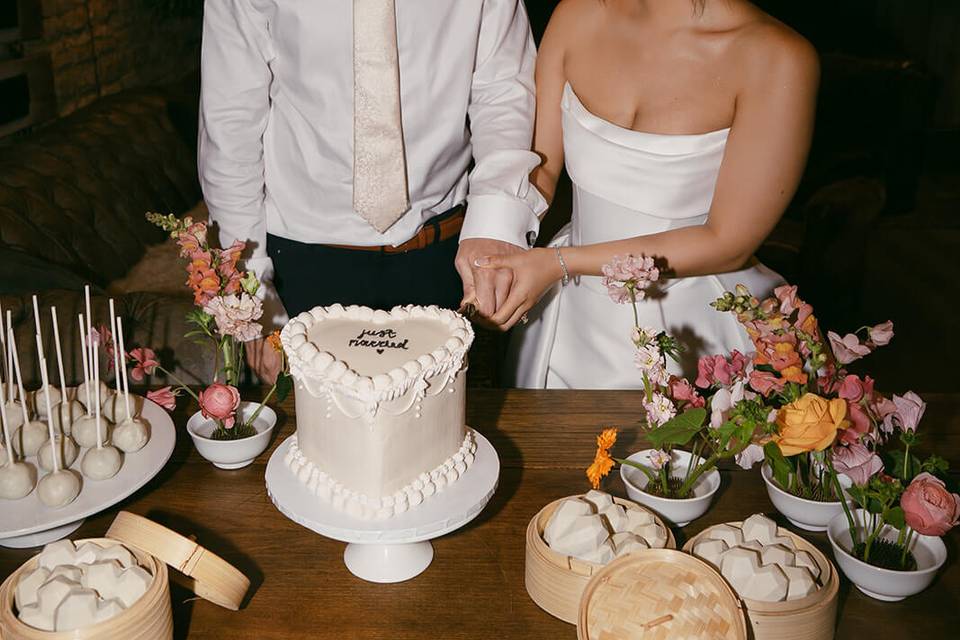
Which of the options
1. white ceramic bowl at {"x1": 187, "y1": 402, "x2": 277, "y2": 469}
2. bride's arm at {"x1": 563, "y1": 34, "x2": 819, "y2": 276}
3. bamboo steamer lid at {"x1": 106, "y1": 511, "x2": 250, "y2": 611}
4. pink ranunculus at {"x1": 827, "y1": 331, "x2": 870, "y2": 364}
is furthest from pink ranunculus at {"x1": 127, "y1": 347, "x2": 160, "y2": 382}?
pink ranunculus at {"x1": 827, "y1": 331, "x2": 870, "y2": 364}

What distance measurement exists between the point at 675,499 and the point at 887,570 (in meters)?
0.30

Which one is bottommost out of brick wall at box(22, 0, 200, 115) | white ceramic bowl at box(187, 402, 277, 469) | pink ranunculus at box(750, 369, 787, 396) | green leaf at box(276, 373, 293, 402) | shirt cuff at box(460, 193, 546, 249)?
brick wall at box(22, 0, 200, 115)

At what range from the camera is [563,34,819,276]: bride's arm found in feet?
5.93

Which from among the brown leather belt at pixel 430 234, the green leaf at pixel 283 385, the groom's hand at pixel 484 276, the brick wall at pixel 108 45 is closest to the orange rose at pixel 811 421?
the groom's hand at pixel 484 276

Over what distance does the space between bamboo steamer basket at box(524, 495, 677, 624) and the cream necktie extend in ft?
3.20

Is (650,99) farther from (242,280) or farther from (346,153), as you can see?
(242,280)

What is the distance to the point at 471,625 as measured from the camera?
4.03 ft

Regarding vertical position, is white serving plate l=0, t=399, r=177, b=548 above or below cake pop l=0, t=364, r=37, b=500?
below

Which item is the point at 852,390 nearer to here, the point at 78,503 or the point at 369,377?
the point at 369,377

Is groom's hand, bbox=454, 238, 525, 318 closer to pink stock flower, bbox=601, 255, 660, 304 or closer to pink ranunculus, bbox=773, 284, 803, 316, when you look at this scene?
pink stock flower, bbox=601, 255, 660, 304

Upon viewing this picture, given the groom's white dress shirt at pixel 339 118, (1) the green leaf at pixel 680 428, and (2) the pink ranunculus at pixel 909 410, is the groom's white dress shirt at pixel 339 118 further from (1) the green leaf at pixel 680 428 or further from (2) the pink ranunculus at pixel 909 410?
(2) the pink ranunculus at pixel 909 410

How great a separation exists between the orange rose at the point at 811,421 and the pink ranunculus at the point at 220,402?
86cm

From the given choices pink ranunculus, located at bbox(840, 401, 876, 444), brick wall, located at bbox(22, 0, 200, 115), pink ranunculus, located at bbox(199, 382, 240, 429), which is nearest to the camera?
pink ranunculus, located at bbox(840, 401, 876, 444)

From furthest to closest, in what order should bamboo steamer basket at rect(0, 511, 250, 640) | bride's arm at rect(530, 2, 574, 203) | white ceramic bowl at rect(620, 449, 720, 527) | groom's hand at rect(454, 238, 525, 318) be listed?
bride's arm at rect(530, 2, 574, 203)
groom's hand at rect(454, 238, 525, 318)
white ceramic bowl at rect(620, 449, 720, 527)
bamboo steamer basket at rect(0, 511, 250, 640)
